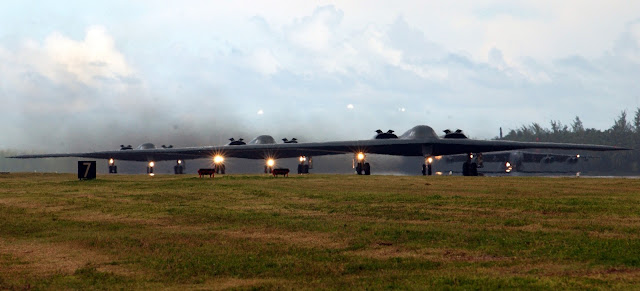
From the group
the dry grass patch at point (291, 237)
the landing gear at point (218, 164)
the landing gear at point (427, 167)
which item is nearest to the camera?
the dry grass patch at point (291, 237)

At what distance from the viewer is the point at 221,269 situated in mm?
10016

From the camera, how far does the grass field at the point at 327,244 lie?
9180 mm

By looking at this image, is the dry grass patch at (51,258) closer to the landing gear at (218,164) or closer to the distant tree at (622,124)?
the landing gear at (218,164)

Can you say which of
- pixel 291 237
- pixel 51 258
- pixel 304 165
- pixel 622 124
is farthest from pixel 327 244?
pixel 622 124

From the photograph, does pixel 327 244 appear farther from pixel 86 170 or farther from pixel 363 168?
pixel 363 168

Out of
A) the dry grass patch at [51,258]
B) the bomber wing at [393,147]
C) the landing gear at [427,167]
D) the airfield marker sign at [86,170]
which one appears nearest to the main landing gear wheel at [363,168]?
the bomber wing at [393,147]

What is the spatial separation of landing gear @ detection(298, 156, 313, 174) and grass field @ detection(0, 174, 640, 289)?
183ft

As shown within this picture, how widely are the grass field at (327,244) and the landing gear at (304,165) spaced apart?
55.7 metres

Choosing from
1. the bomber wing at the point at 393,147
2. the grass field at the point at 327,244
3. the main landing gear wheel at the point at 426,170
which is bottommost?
the grass field at the point at 327,244

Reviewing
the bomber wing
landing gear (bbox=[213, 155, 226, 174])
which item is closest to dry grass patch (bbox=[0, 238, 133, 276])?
the bomber wing

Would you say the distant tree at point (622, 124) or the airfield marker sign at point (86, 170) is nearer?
the airfield marker sign at point (86, 170)

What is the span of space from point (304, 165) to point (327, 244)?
6687 cm

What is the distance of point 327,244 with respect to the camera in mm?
12609

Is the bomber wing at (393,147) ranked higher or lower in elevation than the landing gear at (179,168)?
higher
